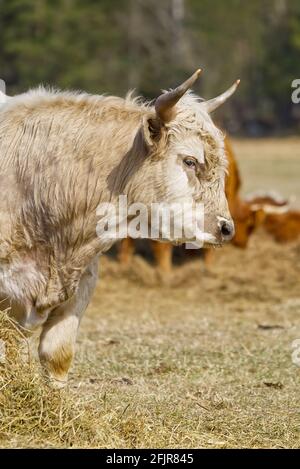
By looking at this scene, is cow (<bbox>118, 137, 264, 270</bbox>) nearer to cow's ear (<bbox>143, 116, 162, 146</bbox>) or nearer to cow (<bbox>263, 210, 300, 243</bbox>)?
cow (<bbox>263, 210, 300, 243</bbox>)

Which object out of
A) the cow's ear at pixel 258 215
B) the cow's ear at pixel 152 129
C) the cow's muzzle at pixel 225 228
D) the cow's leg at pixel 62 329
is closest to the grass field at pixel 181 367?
the cow's leg at pixel 62 329

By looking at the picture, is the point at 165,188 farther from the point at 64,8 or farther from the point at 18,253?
the point at 64,8

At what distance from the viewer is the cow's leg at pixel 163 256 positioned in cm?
1296

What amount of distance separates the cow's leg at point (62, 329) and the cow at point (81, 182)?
10 centimetres

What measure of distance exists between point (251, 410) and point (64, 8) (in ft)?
116

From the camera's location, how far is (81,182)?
18.6 feet

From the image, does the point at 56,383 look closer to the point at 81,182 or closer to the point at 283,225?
the point at 81,182

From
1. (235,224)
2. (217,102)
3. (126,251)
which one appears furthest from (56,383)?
(235,224)

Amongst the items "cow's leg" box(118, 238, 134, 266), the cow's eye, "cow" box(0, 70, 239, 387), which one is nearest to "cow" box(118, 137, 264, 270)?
"cow's leg" box(118, 238, 134, 266)

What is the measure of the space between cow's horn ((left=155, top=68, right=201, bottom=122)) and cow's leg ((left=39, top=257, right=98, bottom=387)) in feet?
3.26

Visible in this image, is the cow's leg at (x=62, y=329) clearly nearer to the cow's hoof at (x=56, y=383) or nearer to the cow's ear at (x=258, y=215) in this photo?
the cow's hoof at (x=56, y=383)

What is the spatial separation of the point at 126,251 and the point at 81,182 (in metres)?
7.63
